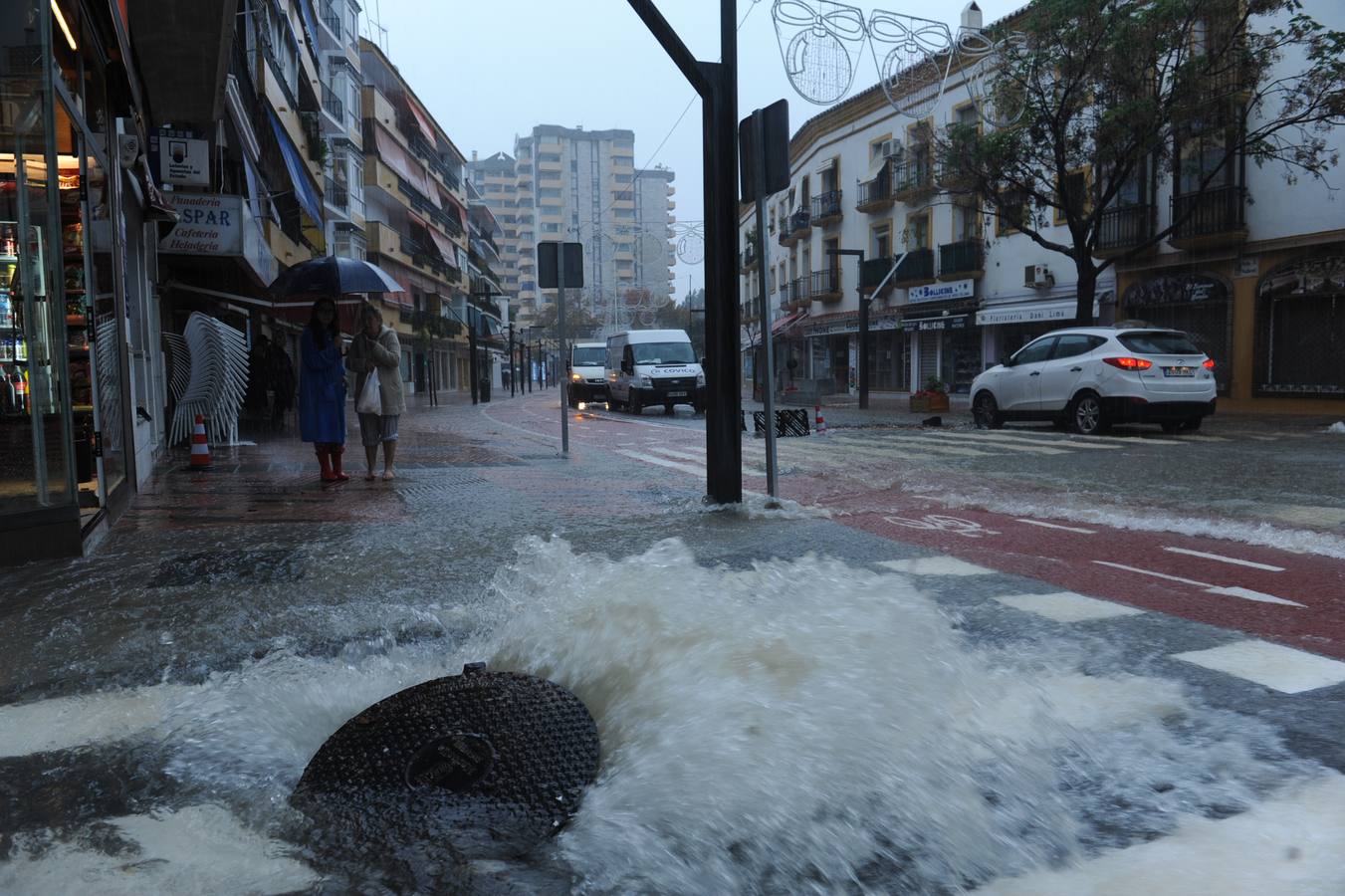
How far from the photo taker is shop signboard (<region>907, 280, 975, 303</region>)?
35.2 metres

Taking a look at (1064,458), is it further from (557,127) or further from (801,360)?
(557,127)

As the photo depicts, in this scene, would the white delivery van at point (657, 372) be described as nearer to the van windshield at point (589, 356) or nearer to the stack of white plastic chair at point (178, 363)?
the van windshield at point (589, 356)

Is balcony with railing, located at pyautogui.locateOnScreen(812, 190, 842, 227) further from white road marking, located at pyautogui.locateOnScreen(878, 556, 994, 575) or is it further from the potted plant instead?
white road marking, located at pyautogui.locateOnScreen(878, 556, 994, 575)

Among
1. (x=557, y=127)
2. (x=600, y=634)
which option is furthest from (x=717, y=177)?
(x=557, y=127)

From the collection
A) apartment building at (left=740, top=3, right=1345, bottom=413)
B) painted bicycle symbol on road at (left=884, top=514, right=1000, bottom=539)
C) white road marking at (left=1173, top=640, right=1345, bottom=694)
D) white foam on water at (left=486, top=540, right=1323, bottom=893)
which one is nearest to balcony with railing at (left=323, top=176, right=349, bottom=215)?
apartment building at (left=740, top=3, right=1345, bottom=413)

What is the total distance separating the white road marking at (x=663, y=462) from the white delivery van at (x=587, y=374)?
19.2 metres

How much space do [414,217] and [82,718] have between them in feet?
198

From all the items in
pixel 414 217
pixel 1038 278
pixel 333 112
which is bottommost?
pixel 1038 278

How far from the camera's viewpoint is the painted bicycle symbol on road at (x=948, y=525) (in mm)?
6621

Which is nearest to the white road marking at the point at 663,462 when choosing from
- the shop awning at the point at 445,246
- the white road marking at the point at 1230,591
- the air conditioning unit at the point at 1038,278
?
the white road marking at the point at 1230,591

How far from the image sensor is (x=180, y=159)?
13.9 m

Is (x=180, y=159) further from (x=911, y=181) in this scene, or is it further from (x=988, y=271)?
(x=911, y=181)

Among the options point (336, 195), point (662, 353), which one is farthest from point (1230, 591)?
point (336, 195)

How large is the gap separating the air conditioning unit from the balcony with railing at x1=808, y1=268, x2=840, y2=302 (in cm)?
1370
